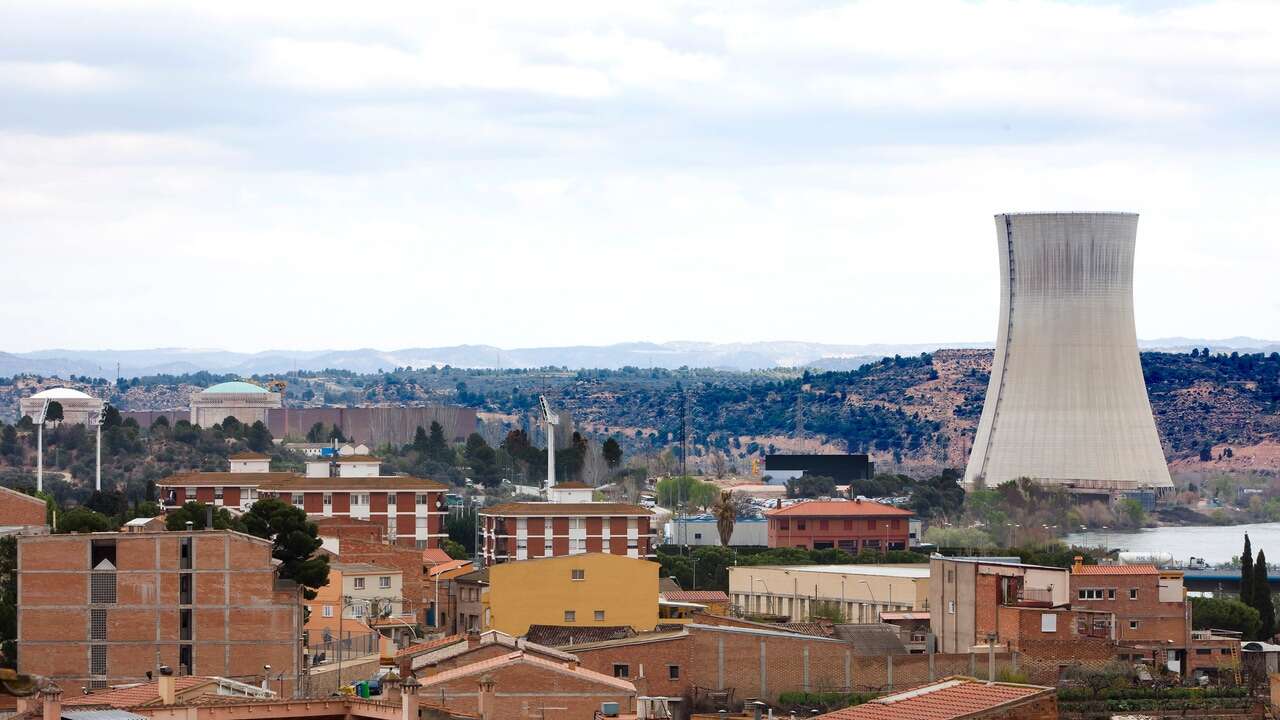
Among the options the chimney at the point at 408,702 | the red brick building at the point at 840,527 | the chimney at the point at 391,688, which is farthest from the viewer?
the red brick building at the point at 840,527

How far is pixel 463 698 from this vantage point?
30109 mm

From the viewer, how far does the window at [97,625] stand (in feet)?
129

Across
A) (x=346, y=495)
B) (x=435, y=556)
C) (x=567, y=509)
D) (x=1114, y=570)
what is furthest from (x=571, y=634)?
(x=346, y=495)

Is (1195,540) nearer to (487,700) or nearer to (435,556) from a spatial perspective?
(435,556)

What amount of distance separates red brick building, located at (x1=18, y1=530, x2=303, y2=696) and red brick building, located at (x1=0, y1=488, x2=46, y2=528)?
1115 centimetres

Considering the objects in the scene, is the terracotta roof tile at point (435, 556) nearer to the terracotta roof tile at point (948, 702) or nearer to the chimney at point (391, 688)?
the terracotta roof tile at point (948, 702)

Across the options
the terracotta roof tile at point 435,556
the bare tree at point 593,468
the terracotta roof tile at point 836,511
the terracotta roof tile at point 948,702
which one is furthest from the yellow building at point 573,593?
the bare tree at point 593,468

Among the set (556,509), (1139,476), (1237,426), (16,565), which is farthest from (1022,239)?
(1237,426)

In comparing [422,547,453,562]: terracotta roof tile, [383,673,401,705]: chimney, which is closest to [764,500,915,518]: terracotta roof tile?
[422,547,453,562]: terracotta roof tile

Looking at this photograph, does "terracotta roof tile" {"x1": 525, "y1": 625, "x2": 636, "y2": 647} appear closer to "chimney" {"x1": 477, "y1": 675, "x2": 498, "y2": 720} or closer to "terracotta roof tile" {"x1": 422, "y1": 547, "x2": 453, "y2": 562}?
"chimney" {"x1": 477, "y1": 675, "x2": 498, "y2": 720}

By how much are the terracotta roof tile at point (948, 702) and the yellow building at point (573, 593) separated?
80.0 ft

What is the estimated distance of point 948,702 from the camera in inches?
944

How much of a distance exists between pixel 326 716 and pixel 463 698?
7.58m

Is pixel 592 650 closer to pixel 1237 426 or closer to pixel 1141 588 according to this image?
pixel 1141 588
